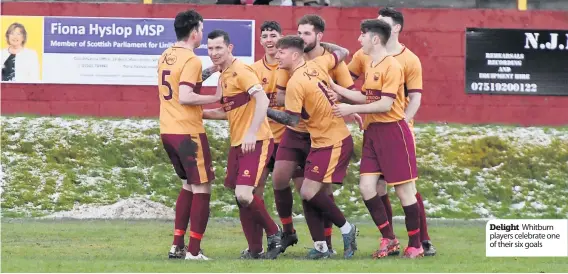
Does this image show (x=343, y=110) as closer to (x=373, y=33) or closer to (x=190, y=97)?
(x=373, y=33)

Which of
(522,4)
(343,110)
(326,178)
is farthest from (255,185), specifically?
(522,4)

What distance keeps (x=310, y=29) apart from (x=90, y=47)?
24.7ft

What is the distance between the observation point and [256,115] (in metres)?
10.8

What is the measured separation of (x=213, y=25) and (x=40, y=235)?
6.09m

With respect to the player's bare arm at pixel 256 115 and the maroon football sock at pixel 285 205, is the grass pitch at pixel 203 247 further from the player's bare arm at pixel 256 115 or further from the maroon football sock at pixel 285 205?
the player's bare arm at pixel 256 115

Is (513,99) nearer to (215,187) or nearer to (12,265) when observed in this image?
(215,187)

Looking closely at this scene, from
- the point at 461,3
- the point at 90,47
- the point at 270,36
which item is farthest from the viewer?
the point at 461,3

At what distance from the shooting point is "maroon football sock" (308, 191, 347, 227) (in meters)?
11.3

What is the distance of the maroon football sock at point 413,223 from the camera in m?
11.2

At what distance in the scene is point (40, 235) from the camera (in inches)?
519

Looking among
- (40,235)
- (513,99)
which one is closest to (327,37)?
(513,99)

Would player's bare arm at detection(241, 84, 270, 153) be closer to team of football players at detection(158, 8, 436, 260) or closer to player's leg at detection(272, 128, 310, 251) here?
team of football players at detection(158, 8, 436, 260)

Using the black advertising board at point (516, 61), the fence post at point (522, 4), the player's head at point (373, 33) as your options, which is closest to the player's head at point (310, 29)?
the player's head at point (373, 33)

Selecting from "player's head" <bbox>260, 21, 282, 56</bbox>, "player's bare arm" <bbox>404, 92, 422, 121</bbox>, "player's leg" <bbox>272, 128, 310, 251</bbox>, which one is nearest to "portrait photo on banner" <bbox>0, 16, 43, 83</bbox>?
"player's head" <bbox>260, 21, 282, 56</bbox>
